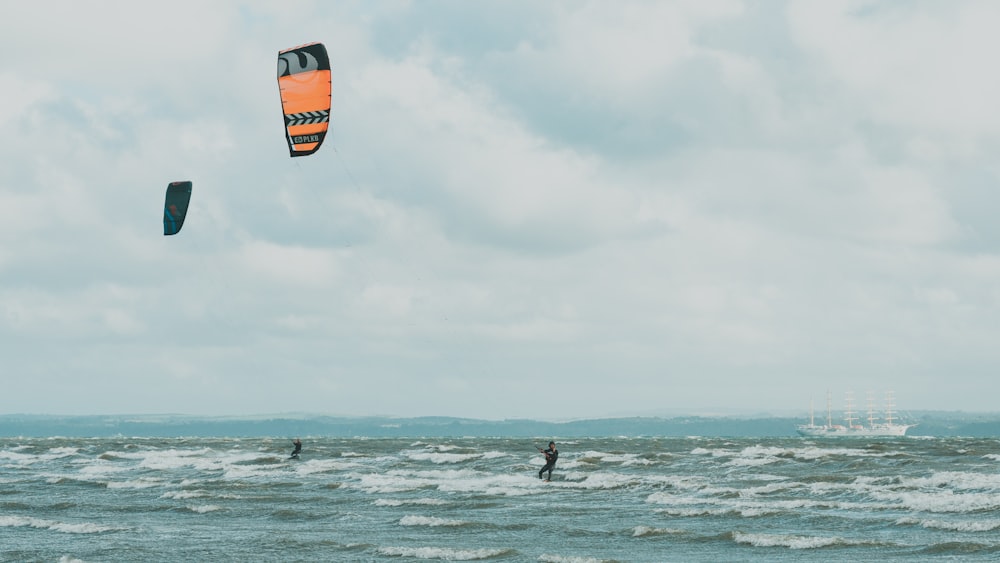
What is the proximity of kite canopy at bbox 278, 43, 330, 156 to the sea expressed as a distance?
34.8 ft

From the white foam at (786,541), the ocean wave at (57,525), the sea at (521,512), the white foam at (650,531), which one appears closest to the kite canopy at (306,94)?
the sea at (521,512)

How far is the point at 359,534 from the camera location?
76.4 feet

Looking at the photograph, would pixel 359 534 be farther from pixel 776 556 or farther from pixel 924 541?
pixel 924 541

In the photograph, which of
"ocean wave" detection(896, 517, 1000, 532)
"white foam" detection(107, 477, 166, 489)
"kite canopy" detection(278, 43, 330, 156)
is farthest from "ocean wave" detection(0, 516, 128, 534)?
"ocean wave" detection(896, 517, 1000, 532)

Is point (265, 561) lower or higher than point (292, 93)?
lower

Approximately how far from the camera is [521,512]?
27.2 metres

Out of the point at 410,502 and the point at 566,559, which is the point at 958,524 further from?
the point at 410,502

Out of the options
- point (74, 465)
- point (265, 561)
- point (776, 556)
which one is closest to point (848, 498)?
point (776, 556)

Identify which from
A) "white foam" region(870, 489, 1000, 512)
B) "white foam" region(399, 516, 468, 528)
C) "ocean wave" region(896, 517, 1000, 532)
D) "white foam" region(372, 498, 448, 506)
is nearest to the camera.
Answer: "ocean wave" region(896, 517, 1000, 532)

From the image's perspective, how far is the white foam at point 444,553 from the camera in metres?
20.0

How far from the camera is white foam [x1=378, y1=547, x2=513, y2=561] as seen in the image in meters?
20.0

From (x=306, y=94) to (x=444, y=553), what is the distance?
626 inches

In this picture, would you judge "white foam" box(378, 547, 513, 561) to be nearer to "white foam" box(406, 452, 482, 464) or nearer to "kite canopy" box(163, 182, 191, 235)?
"kite canopy" box(163, 182, 191, 235)

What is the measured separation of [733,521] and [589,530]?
3626 millimetres
